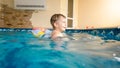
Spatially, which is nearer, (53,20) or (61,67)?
(61,67)

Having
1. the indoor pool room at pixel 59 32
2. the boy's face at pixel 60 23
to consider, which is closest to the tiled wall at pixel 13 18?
the indoor pool room at pixel 59 32

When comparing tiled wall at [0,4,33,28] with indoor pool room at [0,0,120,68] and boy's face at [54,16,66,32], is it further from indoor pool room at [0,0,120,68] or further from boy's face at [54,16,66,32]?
boy's face at [54,16,66,32]

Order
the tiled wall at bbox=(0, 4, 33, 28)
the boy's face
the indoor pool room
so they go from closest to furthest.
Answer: the indoor pool room < the boy's face < the tiled wall at bbox=(0, 4, 33, 28)

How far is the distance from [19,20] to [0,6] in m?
0.70

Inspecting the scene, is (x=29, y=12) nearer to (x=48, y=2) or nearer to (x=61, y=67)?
(x=48, y=2)

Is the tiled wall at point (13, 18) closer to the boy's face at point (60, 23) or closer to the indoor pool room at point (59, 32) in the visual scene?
the indoor pool room at point (59, 32)

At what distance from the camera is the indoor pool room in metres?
1.74

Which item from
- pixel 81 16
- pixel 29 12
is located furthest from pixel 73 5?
pixel 29 12

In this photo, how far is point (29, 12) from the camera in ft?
25.3

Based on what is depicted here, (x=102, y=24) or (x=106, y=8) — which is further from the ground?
(x=106, y=8)

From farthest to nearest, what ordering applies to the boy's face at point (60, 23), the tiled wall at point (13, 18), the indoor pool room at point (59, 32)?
the tiled wall at point (13, 18) < the boy's face at point (60, 23) < the indoor pool room at point (59, 32)

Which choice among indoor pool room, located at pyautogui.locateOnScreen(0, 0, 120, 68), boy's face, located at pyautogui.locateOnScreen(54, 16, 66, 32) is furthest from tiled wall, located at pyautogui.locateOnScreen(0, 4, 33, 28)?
boy's face, located at pyautogui.locateOnScreen(54, 16, 66, 32)

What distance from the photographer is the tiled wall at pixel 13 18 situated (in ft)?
24.8

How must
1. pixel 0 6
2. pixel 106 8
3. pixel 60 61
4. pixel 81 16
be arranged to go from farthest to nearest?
1. pixel 81 16
2. pixel 106 8
3. pixel 0 6
4. pixel 60 61
